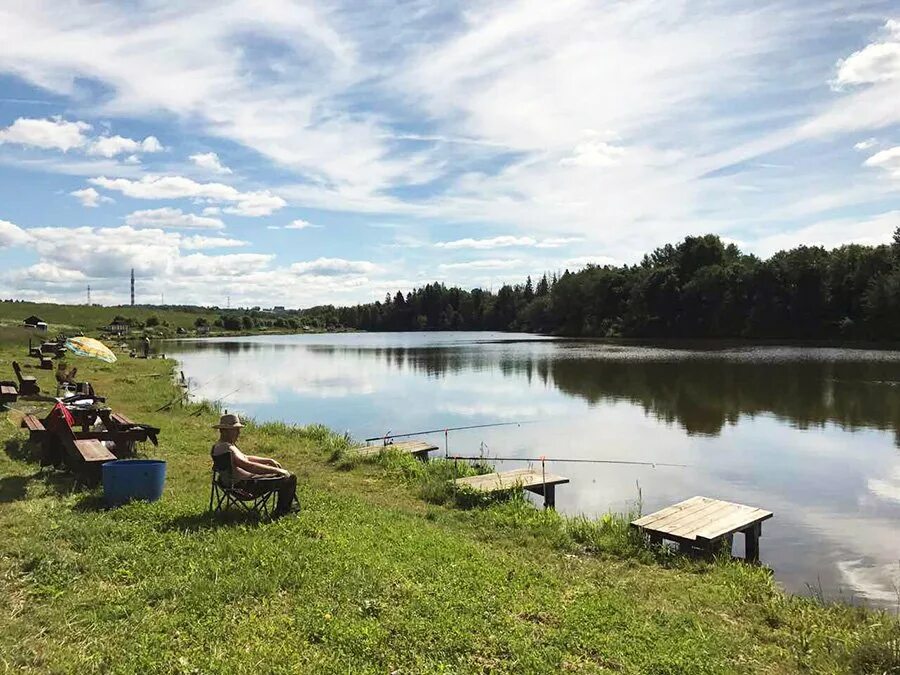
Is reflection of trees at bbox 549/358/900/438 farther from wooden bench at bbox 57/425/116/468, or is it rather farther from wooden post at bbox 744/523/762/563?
wooden bench at bbox 57/425/116/468

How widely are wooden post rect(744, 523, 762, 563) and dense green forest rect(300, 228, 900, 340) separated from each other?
192 ft

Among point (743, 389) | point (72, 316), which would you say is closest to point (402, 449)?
point (743, 389)

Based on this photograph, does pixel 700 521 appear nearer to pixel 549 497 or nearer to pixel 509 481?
pixel 549 497

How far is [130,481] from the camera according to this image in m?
7.77

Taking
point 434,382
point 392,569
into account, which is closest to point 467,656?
point 392,569

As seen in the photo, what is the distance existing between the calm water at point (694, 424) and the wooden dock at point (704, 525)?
1.98ft

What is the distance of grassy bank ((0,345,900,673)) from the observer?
14.5 ft

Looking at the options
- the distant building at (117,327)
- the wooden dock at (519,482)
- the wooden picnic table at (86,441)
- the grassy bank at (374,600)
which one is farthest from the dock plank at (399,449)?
the distant building at (117,327)

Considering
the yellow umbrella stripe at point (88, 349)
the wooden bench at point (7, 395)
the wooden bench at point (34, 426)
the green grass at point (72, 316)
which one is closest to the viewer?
the wooden bench at point (34, 426)

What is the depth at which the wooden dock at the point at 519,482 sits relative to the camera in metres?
10.2

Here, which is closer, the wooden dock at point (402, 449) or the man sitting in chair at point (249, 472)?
the man sitting in chair at point (249, 472)

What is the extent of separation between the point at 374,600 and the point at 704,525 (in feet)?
15.6

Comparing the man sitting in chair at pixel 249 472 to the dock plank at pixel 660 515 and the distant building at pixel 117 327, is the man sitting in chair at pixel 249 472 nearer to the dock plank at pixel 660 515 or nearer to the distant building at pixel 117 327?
the dock plank at pixel 660 515

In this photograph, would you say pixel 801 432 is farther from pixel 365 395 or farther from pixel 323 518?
pixel 365 395
